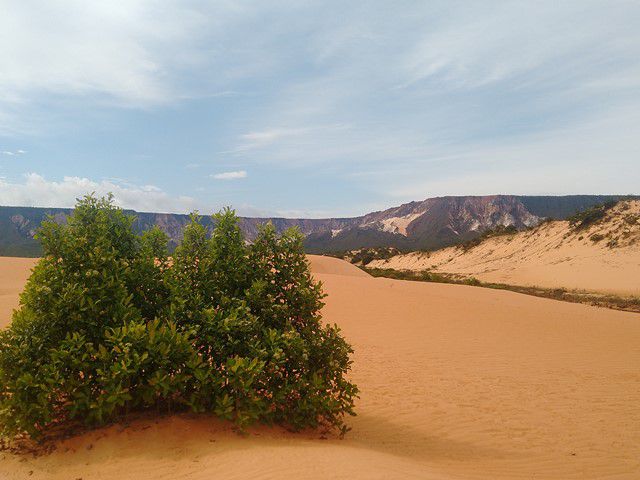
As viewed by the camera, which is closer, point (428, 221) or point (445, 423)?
point (445, 423)

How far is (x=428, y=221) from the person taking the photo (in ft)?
444

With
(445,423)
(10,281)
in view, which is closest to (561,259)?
(445,423)

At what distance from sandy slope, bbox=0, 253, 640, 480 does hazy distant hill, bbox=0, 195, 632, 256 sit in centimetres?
8940

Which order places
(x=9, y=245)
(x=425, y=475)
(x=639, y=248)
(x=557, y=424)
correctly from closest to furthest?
1. (x=425, y=475)
2. (x=557, y=424)
3. (x=639, y=248)
4. (x=9, y=245)

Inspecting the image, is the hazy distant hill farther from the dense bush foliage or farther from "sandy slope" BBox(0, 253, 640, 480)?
the dense bush foliage

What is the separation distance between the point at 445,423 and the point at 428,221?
132173 mm

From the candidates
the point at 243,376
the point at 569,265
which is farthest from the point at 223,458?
the point at 569,265

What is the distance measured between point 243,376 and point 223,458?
92 cm

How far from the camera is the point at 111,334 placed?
5277mm

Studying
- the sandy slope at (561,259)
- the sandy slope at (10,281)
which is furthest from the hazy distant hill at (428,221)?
the sandy slope at (10,281)

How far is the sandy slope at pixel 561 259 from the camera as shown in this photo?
113ft

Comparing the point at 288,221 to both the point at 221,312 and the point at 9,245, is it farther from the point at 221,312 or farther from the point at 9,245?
the point at 221,312

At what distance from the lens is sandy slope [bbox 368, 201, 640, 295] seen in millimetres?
34375

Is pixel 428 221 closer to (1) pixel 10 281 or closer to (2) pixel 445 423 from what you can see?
(1) pixel 10 281
